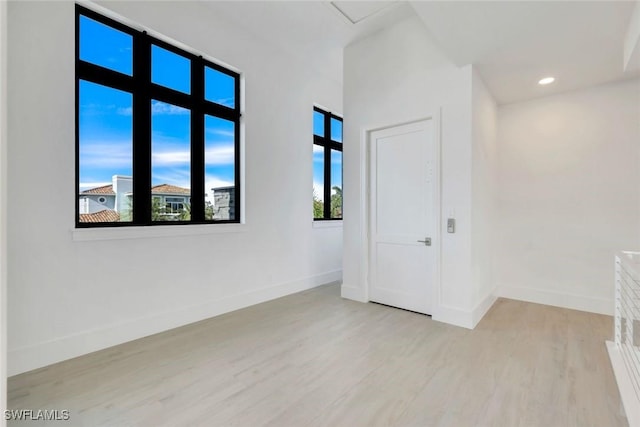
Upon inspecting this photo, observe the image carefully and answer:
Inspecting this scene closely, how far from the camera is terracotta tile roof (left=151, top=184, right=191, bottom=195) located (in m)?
3.17

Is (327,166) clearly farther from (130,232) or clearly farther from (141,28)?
(130,232)

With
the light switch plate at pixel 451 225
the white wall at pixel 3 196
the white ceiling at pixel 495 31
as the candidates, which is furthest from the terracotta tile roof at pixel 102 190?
the light switch plate at pixel 451 225

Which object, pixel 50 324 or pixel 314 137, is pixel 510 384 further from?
pixel 314 137

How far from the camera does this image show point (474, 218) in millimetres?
3289

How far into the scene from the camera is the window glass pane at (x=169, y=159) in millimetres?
3158

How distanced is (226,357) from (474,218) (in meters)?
2.87

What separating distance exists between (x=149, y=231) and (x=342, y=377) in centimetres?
231

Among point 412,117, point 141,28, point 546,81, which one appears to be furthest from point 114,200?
point 546,81

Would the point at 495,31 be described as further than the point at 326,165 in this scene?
No

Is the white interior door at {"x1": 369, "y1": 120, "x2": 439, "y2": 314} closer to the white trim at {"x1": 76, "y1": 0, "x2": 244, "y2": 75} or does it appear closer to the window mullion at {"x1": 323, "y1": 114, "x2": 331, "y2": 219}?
the window mullion at {"x1": 323, "y1": 114, "x2": 331, "y2": 219}

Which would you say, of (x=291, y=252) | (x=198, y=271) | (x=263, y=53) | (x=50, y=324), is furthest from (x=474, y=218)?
(x=50, y=324)

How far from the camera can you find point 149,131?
3086mm

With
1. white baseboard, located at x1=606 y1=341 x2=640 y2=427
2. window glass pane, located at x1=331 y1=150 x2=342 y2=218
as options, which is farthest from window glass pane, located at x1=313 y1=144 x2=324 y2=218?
white baseboard, located at x1=606 y1=341 x2=640 y2=427

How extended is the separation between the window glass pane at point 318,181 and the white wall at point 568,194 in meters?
2.77
